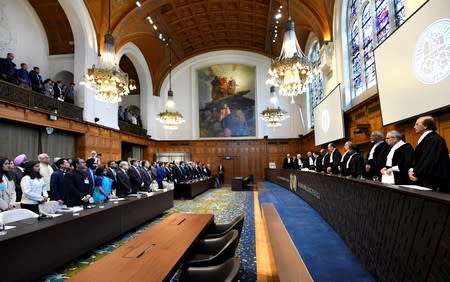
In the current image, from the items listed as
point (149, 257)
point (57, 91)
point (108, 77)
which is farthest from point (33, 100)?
point (149, 257)

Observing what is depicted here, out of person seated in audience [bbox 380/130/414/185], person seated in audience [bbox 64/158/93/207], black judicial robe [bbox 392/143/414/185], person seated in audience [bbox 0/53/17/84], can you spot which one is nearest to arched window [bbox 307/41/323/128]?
person seated in audience [bbox 380/130/414/185]

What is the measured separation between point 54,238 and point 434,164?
15.4ft

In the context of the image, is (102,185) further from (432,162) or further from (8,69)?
(432,162)

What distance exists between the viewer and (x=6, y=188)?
16.3ft

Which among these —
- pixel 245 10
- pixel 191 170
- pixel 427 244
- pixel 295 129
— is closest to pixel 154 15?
pixel 245 10

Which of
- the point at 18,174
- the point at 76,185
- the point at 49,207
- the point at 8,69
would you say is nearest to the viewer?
the point at 49,207

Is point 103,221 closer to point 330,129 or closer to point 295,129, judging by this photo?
point 330,129

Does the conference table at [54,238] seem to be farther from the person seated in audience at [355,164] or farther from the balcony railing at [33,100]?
the balcony railing at [33,100]

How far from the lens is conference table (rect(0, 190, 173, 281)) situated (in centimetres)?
294

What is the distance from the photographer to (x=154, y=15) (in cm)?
1470

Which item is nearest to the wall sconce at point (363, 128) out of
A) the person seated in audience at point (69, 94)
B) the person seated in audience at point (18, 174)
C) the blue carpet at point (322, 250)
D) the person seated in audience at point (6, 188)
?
the blue carpet at point (322, 250)

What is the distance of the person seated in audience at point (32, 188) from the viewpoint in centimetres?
491

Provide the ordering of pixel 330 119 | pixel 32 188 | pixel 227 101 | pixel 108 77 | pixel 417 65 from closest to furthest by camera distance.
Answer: pixel 32 188, pixel 417 65, pixel 108 77, pixel 330 119, pixel 227 101

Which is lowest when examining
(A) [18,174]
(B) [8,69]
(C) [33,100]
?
(A) [18,174]
